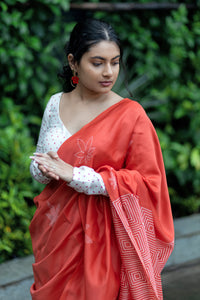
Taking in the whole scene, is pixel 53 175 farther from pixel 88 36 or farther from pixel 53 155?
pixel 88 36

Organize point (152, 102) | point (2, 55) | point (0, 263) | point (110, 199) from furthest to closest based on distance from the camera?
point (152, 102)
point (2, 55)
point (0, 263)
point (110, 199)

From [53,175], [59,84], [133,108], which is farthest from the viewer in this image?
[59,84]

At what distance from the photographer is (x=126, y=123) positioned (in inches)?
78.1

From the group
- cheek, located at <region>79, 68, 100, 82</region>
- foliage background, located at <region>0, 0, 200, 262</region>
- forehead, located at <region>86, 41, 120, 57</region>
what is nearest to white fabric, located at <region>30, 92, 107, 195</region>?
cheek, located at <region>79, 68, 100, 82</region>

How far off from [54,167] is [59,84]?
97.7 inches

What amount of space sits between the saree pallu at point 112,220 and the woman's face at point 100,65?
0.14 metres

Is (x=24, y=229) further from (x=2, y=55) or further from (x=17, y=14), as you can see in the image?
(x=17, y=14)

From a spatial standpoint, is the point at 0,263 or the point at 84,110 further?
the point at 0,263

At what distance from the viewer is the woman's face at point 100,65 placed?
1933mm

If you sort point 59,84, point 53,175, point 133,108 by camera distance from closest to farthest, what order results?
point 53,175 → point 133,108 → point 59,84

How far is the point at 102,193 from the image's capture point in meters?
Answer: 1.96

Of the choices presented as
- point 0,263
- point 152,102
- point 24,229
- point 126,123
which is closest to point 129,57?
point 152,102

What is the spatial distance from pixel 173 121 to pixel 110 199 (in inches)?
115

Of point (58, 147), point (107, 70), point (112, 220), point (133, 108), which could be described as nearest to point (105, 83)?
point (107, 70)
